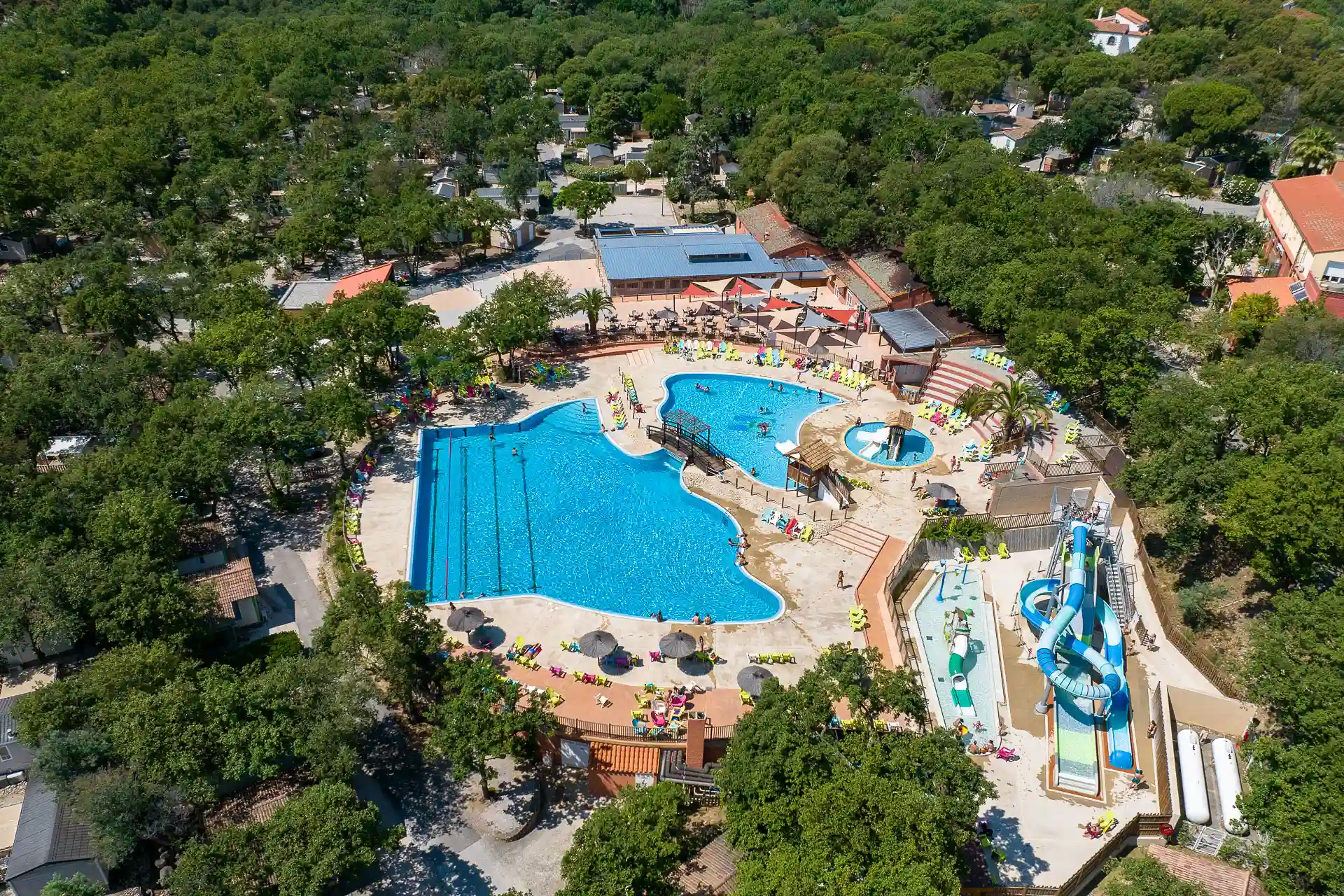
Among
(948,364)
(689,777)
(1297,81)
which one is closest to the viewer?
(689,777)

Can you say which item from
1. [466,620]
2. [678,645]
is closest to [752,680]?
[678,645]

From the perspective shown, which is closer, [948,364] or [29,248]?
[948,364]

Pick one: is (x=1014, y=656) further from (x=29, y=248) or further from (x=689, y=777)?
(x=29, y=248)

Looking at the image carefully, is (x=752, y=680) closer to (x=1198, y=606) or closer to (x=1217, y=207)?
(x=1198, y=606)

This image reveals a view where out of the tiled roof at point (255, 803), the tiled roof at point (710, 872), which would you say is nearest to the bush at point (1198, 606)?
the tiled roof at point (710, 872)

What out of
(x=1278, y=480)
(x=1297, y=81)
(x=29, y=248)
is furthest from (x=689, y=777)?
(x=1297, y=81)

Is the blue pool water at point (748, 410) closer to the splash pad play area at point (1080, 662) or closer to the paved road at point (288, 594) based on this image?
the splash pad play area at point (1080, 662)
